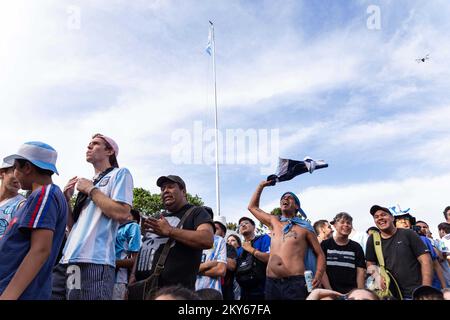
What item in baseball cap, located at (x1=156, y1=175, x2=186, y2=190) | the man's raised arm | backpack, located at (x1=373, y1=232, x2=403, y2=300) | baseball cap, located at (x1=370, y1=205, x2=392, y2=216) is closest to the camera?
baseball cap, located at (x1=156, y1=175, x2=186, y2=190)

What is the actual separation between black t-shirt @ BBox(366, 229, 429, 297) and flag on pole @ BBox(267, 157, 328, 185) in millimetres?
1336

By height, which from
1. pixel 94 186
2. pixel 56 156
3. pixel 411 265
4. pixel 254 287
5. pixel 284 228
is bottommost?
pixel 254 287

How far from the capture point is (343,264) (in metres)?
5.74

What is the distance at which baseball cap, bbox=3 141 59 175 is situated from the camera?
2.92m

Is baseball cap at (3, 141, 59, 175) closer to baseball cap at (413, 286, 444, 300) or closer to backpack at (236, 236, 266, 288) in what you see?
baseball cap at (413, 286, 444, 300)

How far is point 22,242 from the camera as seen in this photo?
268 centimetres

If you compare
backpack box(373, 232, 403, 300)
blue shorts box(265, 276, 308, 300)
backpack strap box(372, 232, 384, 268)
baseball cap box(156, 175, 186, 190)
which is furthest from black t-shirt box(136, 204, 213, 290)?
backpack strap box(372, 232, 384, 268)

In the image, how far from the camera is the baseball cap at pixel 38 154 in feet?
9.58

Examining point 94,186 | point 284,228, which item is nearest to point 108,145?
point 94,186

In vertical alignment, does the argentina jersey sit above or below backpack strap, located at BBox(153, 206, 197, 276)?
above

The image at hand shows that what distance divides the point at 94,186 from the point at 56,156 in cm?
36

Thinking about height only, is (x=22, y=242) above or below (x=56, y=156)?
below

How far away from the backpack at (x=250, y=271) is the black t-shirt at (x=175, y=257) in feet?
10.4
